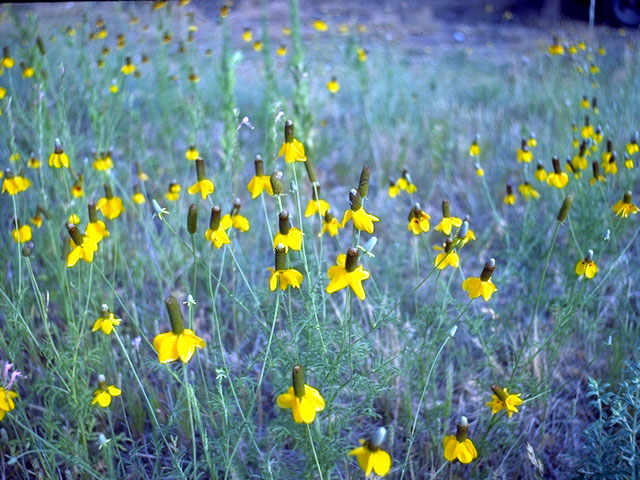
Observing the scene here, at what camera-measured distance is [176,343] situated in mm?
1167

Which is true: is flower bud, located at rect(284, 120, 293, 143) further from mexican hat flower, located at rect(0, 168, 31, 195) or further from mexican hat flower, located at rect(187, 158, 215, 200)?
mexican hat flower, located at rect(0, 168, 31, 195)

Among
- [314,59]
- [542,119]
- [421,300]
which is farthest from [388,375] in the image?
[314,59]

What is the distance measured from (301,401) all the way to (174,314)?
32cm

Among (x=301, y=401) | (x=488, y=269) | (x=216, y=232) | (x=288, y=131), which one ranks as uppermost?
(x=288, y=131)

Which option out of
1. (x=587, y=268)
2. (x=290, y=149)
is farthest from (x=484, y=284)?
(x=290, y=149)

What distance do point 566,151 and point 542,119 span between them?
1.19 m

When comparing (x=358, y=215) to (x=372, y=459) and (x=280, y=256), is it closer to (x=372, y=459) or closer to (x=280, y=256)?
(x=280, y=256)

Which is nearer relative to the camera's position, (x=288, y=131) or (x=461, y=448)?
(x=461, y=448)

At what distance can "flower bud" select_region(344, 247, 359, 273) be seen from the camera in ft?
4.17

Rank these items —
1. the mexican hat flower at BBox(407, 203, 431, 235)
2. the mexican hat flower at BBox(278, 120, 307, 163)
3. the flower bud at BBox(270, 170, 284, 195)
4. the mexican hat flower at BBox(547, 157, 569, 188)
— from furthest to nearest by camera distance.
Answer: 1. the mexican hat flower at BBox(547, 157, 569, 188)
2. the mexican hat flower at BBox(407, 203, 431, 235)
3. the mexican hat flower at BBox(278, 120, 307, 163)
4. the flower bud at BBox(270, 170, 284, 195)

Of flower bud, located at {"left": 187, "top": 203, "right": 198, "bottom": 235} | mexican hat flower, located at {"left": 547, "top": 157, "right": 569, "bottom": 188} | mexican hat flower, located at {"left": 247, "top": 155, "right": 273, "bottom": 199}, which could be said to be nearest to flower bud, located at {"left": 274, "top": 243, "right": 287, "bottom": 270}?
flower bud, located at {"left": 187, "top": 203, "right": 198, "bottom": 235}

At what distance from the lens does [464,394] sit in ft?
7.13

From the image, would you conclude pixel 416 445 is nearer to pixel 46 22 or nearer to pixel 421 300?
pixel 421 300

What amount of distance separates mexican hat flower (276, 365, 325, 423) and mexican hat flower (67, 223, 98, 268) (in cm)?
68
